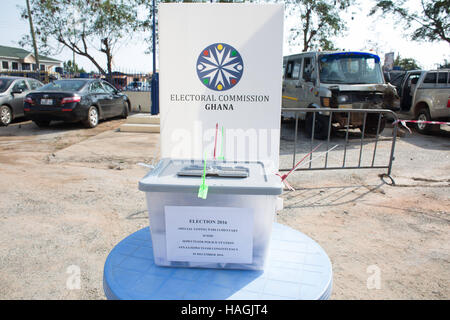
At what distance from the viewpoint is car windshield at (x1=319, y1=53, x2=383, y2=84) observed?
8.18 metres

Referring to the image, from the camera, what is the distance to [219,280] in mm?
1209

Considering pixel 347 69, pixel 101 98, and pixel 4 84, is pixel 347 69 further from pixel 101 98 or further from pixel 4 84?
pixel 4 84

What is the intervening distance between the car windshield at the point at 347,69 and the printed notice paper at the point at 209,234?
7693mm

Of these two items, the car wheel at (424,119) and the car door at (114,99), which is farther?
the car door at (114,99)

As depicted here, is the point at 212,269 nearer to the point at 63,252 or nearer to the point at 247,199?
the point at 247,199

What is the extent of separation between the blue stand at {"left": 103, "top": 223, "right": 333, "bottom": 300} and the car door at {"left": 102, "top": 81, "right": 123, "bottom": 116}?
422 inches

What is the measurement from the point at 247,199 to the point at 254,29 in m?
0.86

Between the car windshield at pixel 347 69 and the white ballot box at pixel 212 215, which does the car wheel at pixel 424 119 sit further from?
the white ballot box at pixel 212 215

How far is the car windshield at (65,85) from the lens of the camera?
983 cm

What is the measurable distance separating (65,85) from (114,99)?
67.7 inches

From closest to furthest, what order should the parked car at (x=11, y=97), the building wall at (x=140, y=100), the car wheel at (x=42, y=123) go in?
1. the car wheel at (x=42, y=123)
2. the parked car at (x=11, y=97)
3. the building wall at (x=140, y=100)
